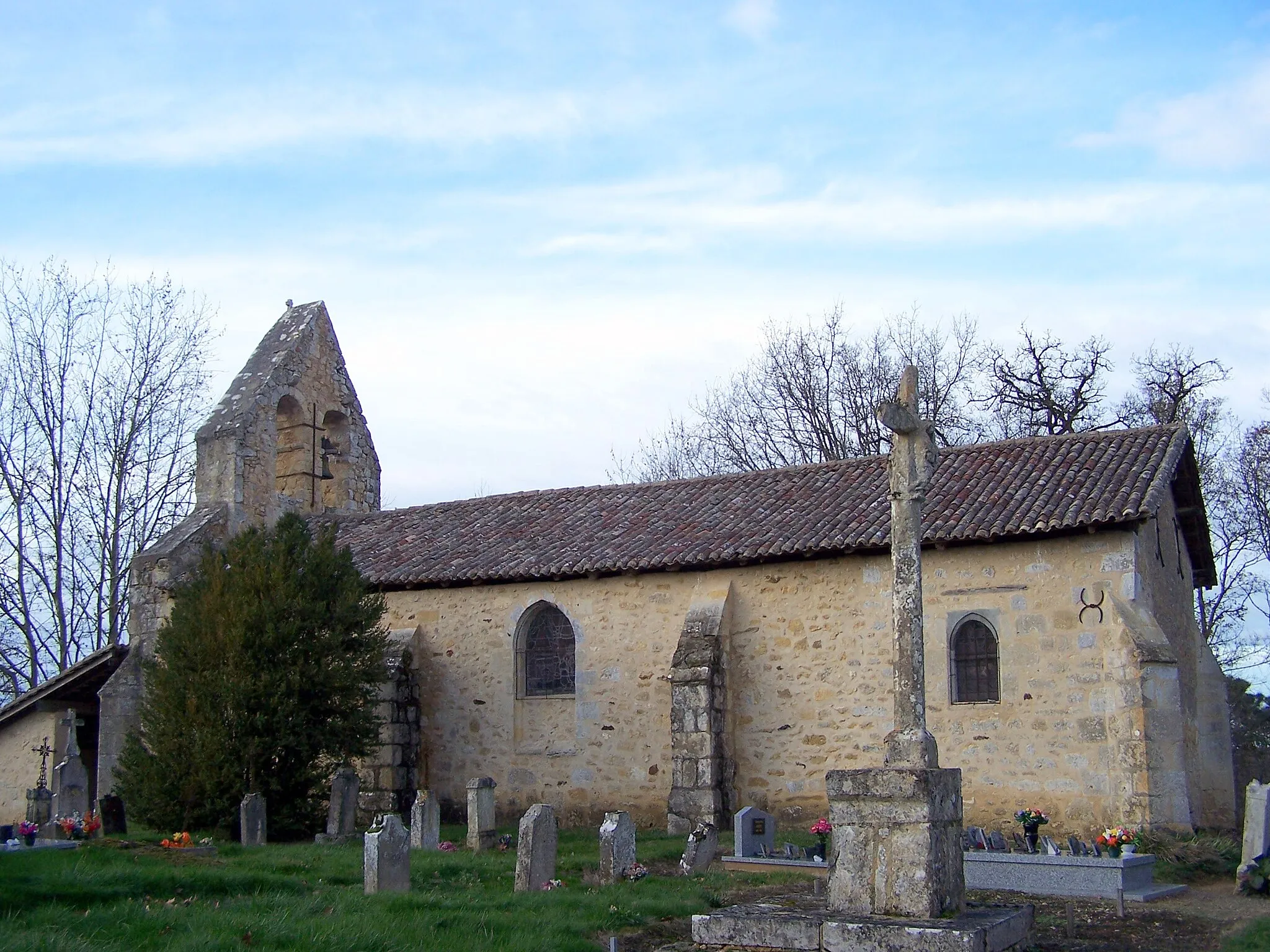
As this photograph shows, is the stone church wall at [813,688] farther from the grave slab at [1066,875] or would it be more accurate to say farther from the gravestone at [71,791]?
the gravestone at [71,791]

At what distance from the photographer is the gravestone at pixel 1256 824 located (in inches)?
522

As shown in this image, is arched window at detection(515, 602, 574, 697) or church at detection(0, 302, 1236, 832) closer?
church at detection(0, 302, 1236, 832)

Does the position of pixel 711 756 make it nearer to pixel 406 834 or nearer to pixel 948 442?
pixel 406 834

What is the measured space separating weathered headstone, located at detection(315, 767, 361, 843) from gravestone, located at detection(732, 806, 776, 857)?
4706mm

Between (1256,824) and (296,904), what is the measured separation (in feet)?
32.8

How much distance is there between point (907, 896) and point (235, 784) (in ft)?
31.8

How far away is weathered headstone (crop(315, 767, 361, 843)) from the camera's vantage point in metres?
14.9

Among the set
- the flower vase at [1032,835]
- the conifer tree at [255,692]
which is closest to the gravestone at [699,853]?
the flower vase at [1032,835]

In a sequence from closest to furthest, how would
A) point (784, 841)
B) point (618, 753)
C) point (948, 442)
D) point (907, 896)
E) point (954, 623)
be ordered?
point (907, 896)
point (784, 841)
point (954, 623)
point (618, 753)
point (948, 442)

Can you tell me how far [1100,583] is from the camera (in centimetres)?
1573

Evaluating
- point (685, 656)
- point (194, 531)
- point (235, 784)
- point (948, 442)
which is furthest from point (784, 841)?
point (948, 442)

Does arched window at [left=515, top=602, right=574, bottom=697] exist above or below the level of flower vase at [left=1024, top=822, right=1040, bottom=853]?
above

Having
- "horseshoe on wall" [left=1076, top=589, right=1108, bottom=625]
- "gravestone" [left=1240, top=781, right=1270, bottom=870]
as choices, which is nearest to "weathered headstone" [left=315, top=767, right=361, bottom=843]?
"horseshoe on wall" [left=1076, top=589, right=1108, bottom=625]

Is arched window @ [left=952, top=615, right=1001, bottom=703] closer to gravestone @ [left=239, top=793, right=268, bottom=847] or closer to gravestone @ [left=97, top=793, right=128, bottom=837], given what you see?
gravestone @ [left=239, top=793, right=268, bottom=847]
